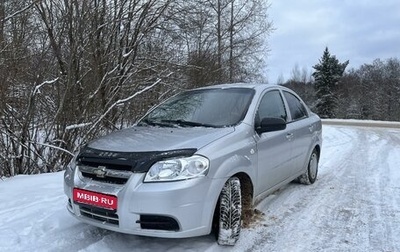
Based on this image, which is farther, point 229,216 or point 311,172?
point 311,172

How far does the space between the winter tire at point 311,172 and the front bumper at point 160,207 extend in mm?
3166

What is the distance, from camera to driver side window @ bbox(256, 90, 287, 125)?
4316 mm

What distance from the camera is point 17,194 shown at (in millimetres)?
4633

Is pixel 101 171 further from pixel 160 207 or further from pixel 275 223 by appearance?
pixel 275 223

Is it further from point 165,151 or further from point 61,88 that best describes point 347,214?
point 61,88

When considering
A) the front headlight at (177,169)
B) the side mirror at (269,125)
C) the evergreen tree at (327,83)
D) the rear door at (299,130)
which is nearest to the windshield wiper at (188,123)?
the side mirror at (269,125)

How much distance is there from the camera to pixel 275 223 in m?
4.16

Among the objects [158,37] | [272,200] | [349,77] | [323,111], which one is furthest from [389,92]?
[272,200]

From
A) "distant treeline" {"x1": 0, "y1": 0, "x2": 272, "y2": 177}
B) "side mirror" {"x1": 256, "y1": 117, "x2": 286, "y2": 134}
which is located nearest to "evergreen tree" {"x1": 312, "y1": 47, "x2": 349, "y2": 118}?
"distant treeline" {"x1": 0, "y1": 0, "x2": 272, "y2": 177}

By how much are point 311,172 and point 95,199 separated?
4012mm

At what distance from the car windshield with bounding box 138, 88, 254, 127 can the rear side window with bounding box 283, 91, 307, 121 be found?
3.58 ft

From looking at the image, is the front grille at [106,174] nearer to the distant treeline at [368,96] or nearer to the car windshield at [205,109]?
the car windshield at [205,109]

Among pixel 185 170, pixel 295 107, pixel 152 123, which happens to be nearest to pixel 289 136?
pixel 295 107

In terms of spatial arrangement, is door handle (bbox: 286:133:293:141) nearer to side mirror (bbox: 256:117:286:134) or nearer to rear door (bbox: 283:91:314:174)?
rear door (bbox: 283:91:314:174)
